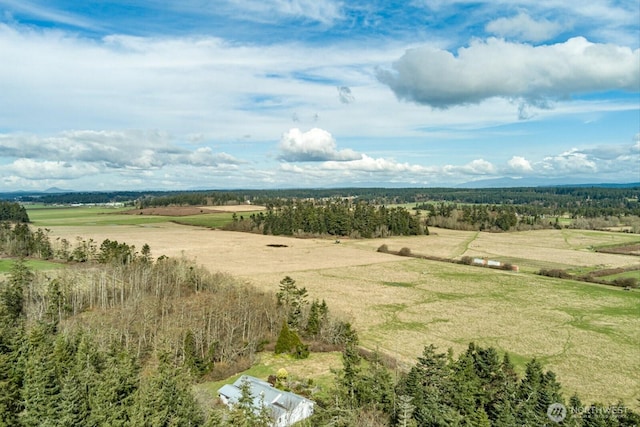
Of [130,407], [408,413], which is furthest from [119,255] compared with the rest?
[408,413]

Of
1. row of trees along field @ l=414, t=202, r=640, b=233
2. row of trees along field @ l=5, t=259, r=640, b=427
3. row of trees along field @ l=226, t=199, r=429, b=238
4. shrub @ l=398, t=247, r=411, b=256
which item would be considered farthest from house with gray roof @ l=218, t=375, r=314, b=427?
row of trees along field @ l=414, t=202, r=640, b=233

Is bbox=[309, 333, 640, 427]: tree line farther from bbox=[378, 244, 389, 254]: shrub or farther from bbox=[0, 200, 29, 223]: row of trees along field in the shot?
bbox=[0, 200, 29, 223]: row of trees along field

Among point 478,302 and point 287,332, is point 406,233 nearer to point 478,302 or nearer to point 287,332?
point 478,302

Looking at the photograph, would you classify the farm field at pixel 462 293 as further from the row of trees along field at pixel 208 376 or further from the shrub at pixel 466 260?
the row of trees along field at pixel 208 376

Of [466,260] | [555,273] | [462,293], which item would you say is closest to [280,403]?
[462,293]

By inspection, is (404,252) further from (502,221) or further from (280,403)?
(280,403)

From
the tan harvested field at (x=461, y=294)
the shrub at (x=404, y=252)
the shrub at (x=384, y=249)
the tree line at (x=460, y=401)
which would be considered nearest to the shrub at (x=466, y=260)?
the tan harvested field at (x=461, y=294)
